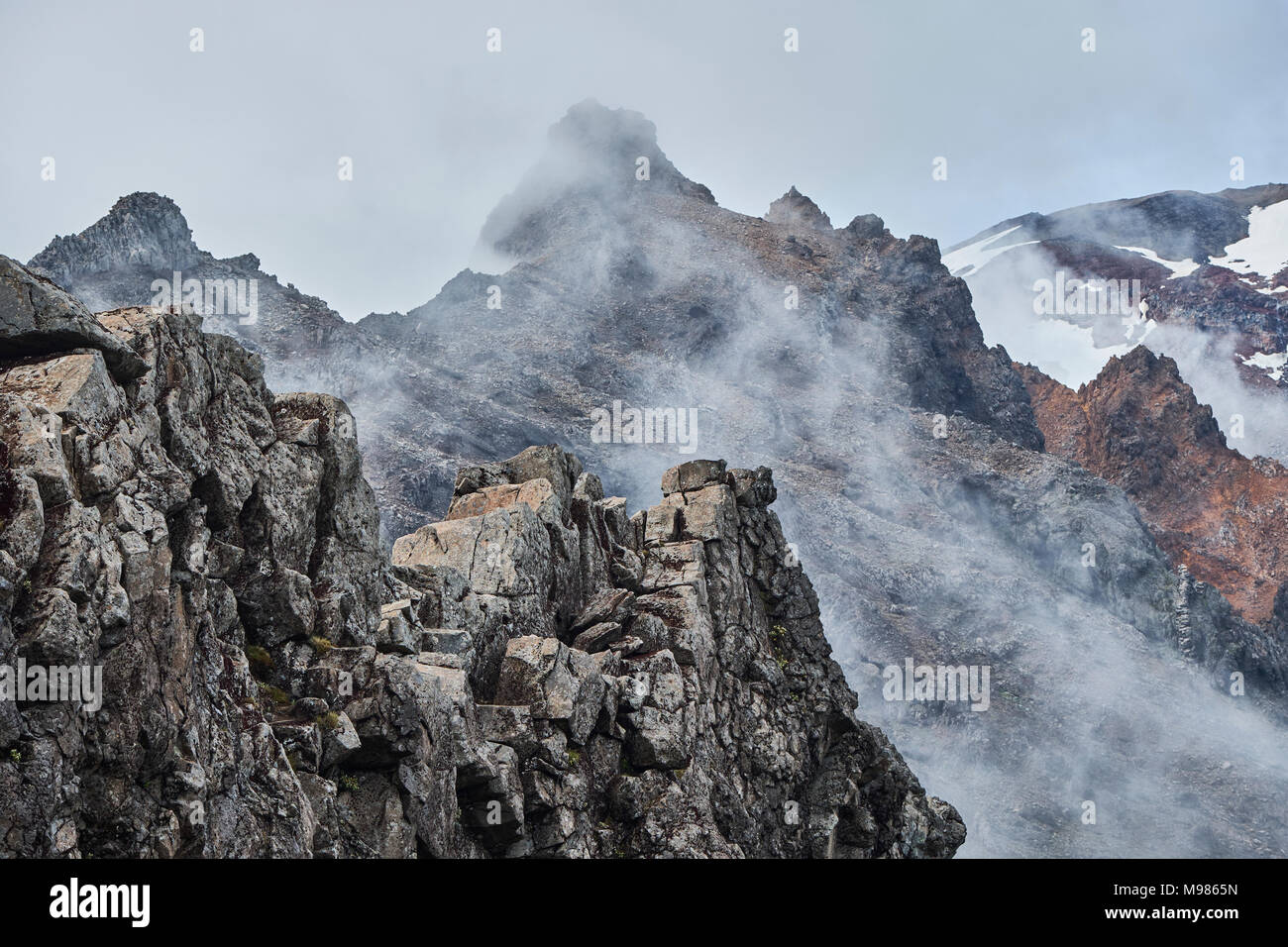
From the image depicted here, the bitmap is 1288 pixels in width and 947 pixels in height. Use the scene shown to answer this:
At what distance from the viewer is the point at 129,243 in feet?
544

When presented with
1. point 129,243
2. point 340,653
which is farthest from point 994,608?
point 340,653

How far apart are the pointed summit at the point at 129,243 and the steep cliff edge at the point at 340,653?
13827 cm

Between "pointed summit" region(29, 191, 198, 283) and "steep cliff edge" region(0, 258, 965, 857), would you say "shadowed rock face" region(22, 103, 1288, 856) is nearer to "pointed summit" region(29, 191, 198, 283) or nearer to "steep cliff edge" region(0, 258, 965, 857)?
"pointed summit" region(29, 191, 198, 283)

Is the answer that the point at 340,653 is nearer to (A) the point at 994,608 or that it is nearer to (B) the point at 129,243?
(A) the point at 994,608

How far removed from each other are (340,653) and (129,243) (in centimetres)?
16027

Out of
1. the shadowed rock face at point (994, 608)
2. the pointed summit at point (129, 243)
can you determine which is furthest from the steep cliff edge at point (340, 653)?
the pointed summit at point (129, 243)

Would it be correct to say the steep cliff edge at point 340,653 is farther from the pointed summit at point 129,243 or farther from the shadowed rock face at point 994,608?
the pointed summit at point 129,243

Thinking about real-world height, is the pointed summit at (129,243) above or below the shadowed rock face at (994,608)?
above

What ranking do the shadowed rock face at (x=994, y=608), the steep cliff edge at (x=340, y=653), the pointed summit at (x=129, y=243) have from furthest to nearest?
the pointed summit at (x=129, y=243)
the shadowed rock face at (x=994, y=608)
the steep cliff edge at (x=340, y=653)

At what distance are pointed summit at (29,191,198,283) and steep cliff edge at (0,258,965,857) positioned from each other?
138m

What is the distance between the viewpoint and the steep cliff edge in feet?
57.5

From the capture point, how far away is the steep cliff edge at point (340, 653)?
1753cm

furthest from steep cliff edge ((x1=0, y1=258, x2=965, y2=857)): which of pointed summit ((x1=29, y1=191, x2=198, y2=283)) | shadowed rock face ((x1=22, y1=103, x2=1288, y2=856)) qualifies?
pointed summit ((x1=29, y1=191, x2=198, y2=283))

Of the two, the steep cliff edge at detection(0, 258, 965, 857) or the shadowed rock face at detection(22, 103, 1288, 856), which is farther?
the shadowed rock face at detection(22, 103, 1288, 856)
